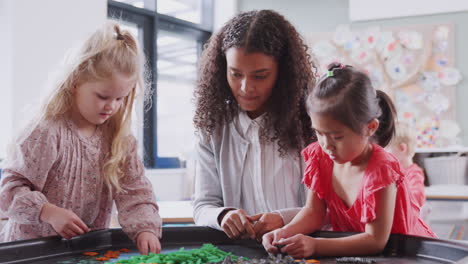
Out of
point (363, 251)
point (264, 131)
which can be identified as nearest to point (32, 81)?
point (264, 131)

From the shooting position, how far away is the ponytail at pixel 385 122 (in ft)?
4.23

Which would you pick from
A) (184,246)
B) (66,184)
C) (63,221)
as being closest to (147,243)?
(184,246)

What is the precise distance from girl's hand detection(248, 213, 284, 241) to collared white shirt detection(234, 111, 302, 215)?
0.22 m

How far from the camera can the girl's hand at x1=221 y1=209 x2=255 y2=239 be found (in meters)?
1.17

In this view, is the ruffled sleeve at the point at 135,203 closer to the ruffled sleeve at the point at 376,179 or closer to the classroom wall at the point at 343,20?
the ruffled sleeve at the point at 376,179

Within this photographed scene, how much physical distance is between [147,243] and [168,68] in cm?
366

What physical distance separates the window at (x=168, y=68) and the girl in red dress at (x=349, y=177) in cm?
309

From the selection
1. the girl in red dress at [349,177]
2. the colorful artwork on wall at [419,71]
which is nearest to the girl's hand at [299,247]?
the girl in red dress at [349,177]

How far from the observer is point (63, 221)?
3.67ft

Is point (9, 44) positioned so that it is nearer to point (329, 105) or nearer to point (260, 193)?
point (260, 193)

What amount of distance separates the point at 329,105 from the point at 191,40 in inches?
158

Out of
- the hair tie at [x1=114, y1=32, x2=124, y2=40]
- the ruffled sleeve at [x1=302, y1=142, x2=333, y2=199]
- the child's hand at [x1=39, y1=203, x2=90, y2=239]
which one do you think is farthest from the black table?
the hair tie at [x1=114, y1=32, x2=124, y2=40]

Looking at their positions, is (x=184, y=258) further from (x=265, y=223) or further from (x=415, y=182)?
(x=415, y=182)

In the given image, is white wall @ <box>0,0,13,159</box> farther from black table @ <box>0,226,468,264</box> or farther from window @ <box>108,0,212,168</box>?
black table @ <box>0,226,468,264</box>
